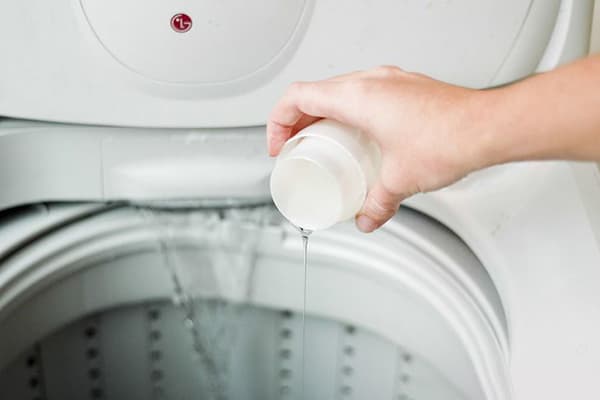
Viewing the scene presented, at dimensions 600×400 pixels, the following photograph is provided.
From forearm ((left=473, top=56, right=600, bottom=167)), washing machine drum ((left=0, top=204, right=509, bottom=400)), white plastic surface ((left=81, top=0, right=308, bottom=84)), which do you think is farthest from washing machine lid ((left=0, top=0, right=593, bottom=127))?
forearm ((left=473, top=56, right=600, bottom=167))

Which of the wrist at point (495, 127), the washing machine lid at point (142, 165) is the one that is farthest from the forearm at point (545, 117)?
the washing machine lid at point (142, 165)

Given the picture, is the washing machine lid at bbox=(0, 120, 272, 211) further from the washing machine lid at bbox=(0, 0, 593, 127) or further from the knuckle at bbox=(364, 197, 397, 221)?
the knuckle at bbox=(364, 197, 397, 221)

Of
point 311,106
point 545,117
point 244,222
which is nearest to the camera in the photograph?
point 545,117

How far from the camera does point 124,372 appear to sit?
957 mm

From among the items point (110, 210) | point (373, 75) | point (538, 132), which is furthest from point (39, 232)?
point (538, 132)

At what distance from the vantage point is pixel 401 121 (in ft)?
1.79

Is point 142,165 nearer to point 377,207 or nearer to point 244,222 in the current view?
point 244,222

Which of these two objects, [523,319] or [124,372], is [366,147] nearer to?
[523,319]

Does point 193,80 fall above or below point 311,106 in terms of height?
above

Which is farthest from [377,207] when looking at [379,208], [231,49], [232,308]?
[232,308]

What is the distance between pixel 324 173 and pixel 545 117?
0.16 meters

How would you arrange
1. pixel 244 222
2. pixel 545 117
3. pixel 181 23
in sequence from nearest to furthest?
1. pixel 545 117
2. pixel 181 23
3. pixel 244 222

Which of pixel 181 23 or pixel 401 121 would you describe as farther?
pixel 181 23

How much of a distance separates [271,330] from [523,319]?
389 millimetres
